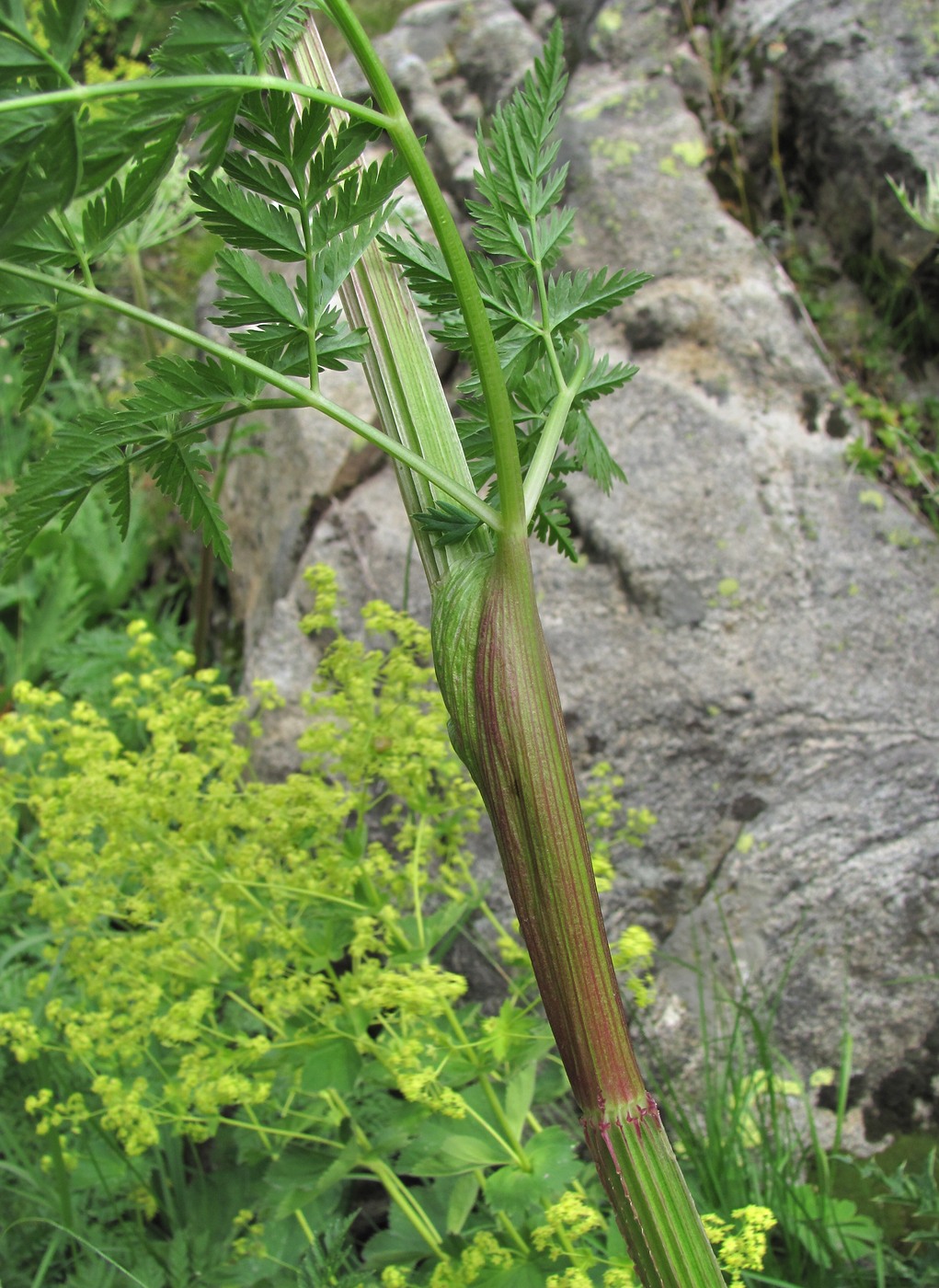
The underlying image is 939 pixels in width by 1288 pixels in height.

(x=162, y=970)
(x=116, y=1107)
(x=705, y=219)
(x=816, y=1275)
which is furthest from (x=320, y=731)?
(x=705, y=219)

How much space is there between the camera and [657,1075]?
2061mm

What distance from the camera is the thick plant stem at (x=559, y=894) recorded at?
76cm

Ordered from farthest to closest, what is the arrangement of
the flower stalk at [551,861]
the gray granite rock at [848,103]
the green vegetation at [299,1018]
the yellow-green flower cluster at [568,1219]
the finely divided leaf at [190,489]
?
the gray granite rock at [848,103] → the green vegetation at [299,1018] → the yellow-green flower cluster at [568,1219] → the finely divided leaf at [190,489] → the flower stalk at [551,861]

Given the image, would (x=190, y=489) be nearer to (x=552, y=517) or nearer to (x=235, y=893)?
(x=552, y=517)

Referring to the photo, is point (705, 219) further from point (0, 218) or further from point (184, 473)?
point (0, 218)

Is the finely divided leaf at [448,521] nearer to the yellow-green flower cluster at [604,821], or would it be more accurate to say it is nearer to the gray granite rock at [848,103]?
→ the yellow-green flower cluster at [604,821]

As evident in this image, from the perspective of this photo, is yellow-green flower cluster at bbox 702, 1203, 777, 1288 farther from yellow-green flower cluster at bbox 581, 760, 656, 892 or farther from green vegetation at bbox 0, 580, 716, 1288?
yellow-green flower cluster at bbox 581, 760, 656, 892

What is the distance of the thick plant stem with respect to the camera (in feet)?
2.50

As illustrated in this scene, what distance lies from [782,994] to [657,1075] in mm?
331

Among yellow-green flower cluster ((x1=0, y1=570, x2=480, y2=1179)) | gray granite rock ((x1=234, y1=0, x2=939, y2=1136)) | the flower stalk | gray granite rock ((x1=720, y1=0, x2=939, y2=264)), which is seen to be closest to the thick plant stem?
the flower stalk

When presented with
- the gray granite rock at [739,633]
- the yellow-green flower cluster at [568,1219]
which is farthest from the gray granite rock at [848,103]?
the yellow-green flower cluster at [568,1219]

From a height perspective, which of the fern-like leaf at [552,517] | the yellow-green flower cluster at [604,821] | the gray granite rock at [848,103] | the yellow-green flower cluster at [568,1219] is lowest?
the yellow-green flower cluster at [568,1219]

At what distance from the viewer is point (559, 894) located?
2.51ft

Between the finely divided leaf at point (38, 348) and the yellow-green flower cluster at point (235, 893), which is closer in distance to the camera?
the finely divided leaf at point (38, 348)
